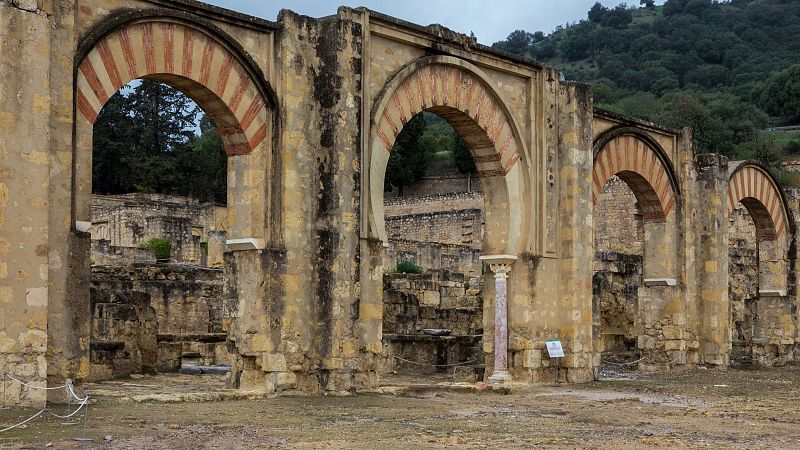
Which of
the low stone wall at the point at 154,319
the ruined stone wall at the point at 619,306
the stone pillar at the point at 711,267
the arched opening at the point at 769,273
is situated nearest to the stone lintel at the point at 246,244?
the low stone wall at the point at 154,319

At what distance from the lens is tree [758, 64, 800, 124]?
56125 millimetres

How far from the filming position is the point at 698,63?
71312 mm

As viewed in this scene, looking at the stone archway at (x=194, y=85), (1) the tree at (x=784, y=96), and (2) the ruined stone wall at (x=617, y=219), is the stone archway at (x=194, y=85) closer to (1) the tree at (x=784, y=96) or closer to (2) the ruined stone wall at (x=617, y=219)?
(2) the ruined stone wall at (x=617, y=219)

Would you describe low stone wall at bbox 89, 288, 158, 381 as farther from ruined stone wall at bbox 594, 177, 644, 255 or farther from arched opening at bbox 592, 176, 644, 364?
ruined stone wall at bbox 594, 177, 644, 255

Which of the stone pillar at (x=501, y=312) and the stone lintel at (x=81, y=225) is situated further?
the stone pillar at (x=501, y=312)

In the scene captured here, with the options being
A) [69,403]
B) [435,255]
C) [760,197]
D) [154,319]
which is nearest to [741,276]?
[435,255]

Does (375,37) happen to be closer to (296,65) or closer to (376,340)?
(296,65)

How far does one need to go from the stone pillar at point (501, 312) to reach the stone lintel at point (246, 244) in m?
3.52

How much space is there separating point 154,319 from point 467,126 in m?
4.57

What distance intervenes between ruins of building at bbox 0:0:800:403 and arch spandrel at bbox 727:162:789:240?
1039 millimetres

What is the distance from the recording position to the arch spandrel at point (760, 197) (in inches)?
728

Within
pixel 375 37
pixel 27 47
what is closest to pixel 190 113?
pixel 375 37

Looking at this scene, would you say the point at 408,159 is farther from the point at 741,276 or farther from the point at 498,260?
the point at 498,260

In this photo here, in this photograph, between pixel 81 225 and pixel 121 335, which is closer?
pixel 81 225
